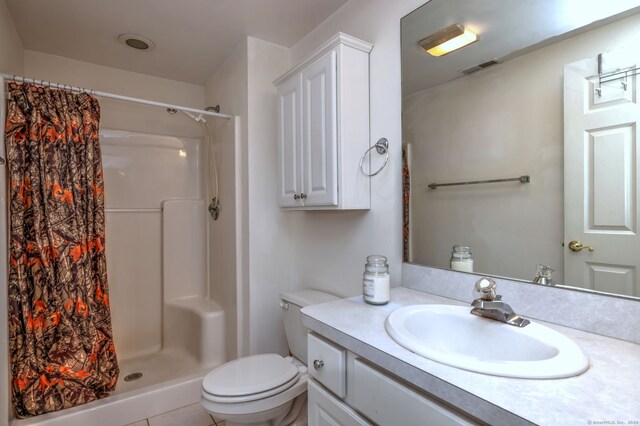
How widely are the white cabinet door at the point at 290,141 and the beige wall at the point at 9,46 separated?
1.41 metres

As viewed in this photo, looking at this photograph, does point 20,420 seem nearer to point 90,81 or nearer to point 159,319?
point 159,319

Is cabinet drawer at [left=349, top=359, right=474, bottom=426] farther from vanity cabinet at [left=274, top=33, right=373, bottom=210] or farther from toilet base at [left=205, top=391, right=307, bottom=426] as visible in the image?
vanity cabinet at [left=274, top=33, right=373, bottom=210]

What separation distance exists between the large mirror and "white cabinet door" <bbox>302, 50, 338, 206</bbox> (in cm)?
32

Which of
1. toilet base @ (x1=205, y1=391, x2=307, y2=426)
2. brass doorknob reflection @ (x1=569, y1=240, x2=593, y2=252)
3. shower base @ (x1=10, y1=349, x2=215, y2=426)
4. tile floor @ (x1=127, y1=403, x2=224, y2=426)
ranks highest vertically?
brass doorknob reflection @ (x1=569, y1=240, x2=593, y2=252)

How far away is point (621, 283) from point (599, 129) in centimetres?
41

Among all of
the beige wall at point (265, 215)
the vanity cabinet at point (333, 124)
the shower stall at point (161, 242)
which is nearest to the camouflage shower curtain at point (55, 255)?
the shower stall at point (161, 242)

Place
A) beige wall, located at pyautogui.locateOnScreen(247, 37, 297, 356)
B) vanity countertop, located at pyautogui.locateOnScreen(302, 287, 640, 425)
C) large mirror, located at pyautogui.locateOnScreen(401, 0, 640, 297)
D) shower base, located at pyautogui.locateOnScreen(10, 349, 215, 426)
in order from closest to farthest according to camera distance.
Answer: vanity countertop, located at pyautogui.locateOnScreen(302, 287, 640, 425), large mirror, located at pyautogui.locateOnScreen(401, 0, 640, 297), shower base, located at pyautogui.locateOnScreen(10, 349, 215, 426), beige wall, located at pyautogui.locateOnScreen(247, 37, 297, 356)

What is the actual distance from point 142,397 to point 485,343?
1820 millimetres

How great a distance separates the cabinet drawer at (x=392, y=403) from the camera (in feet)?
2.13

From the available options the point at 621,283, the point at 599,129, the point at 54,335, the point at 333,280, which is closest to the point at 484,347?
the point at 621,283

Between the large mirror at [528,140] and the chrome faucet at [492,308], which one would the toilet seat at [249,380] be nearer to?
the large mirror at [528,140]

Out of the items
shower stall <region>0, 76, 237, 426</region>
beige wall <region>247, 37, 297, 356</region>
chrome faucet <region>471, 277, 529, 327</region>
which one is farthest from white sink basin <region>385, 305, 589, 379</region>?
shower stall <region>0, 76, 237, 426</region>

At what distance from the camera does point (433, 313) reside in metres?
1.04

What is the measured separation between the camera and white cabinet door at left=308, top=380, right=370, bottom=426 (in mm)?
873
